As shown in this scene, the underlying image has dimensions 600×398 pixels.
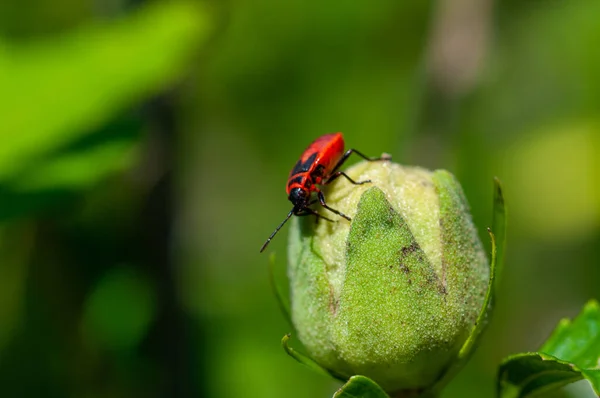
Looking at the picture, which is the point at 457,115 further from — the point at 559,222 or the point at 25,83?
the point at 25,83

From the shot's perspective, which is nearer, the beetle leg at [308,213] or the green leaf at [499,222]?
the green leaf at [499,222]

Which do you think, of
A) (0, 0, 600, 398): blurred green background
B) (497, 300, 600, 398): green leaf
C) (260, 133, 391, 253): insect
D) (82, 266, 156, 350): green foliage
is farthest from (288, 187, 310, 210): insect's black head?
(82, 266, 156, 350): green foliage

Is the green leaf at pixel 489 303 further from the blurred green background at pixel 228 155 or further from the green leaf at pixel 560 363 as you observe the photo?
the blurred green background at pixel 228 155

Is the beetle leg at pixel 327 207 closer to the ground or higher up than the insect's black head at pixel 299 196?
higher up

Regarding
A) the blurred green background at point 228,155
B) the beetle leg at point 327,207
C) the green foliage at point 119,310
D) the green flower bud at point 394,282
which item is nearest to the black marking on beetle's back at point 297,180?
the beetle leg at point 327,207

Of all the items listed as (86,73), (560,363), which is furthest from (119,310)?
(560,363)

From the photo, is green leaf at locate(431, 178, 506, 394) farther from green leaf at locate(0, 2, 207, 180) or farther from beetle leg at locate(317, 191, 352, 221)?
green leaf at locate(0, 2, 207, 180)
